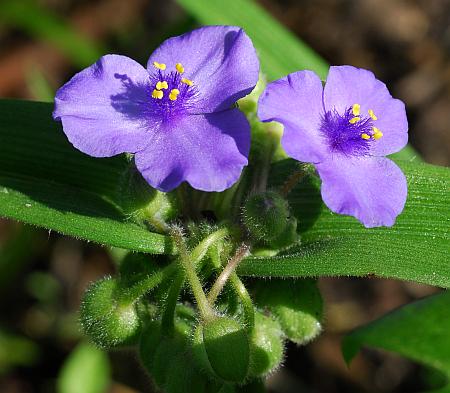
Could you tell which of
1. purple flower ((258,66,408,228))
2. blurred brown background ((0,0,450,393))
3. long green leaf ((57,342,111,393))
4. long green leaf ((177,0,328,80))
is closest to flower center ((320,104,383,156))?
purple flower ((258,66,408,228))

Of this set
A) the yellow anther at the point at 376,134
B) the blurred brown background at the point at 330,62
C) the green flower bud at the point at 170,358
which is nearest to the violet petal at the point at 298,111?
the yellow anther at the point at 376,134

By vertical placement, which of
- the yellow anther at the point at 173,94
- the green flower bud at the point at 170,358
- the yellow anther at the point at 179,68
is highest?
the yellow anther at the point at 179,68

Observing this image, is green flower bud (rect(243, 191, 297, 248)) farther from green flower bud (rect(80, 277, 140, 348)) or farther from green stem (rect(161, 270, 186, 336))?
green flower bud (rect(80, 277, 140, 348))

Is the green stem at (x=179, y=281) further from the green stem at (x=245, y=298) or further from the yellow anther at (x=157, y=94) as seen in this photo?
the yellow anther at (x=157, y=94)

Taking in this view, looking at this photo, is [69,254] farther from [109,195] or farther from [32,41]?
[109,195]

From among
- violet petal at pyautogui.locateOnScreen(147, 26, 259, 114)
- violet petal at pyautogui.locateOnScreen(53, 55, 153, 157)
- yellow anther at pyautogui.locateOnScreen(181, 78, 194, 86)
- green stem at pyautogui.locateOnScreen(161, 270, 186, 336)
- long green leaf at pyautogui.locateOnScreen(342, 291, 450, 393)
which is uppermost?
long green leaf at pyautogui.locateOnScreen(342, 291, 450, 393)

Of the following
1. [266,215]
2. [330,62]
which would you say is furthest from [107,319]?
A: [330,62]

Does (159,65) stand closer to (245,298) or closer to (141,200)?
(141,200)
